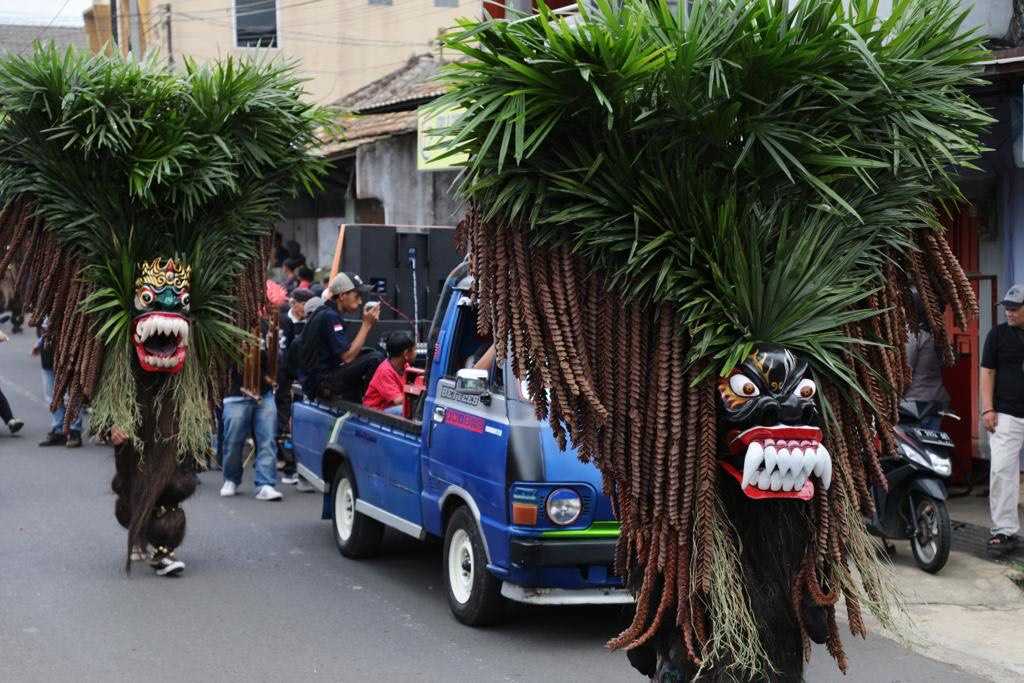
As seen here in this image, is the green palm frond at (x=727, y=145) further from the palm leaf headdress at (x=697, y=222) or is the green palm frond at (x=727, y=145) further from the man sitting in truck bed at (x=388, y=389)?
the man sitting in truck bed at (x=388, y=389)

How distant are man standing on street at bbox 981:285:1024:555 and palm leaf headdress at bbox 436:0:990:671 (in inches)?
193

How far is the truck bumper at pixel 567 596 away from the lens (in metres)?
6.87

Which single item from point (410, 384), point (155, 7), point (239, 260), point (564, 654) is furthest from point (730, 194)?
point (155, 7)

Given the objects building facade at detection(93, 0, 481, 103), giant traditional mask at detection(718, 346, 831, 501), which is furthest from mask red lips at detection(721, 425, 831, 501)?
building facade at detection(93, 0, 481, 103)

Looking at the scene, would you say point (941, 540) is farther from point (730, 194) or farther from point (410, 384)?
point (730, 194)

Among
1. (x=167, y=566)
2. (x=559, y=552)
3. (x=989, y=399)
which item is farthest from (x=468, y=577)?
(x=989, y=399)

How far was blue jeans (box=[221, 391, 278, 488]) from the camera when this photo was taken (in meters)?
11.9

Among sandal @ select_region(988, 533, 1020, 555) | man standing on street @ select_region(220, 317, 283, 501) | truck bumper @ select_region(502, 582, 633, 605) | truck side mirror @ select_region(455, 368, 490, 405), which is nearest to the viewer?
truck bumper @ select_region(502, 582, 633, 605)

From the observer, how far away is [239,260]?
8539 mm

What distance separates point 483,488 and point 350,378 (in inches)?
122

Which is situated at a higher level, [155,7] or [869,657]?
[155,7]

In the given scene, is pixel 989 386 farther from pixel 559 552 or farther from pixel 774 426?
pixel 774 426

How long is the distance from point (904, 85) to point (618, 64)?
0.98m

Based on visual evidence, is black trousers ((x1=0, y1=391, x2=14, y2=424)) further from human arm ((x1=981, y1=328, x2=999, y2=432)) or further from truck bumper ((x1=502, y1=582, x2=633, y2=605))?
human arm ((x1=981, y1=328, x2=999, y2=432))
